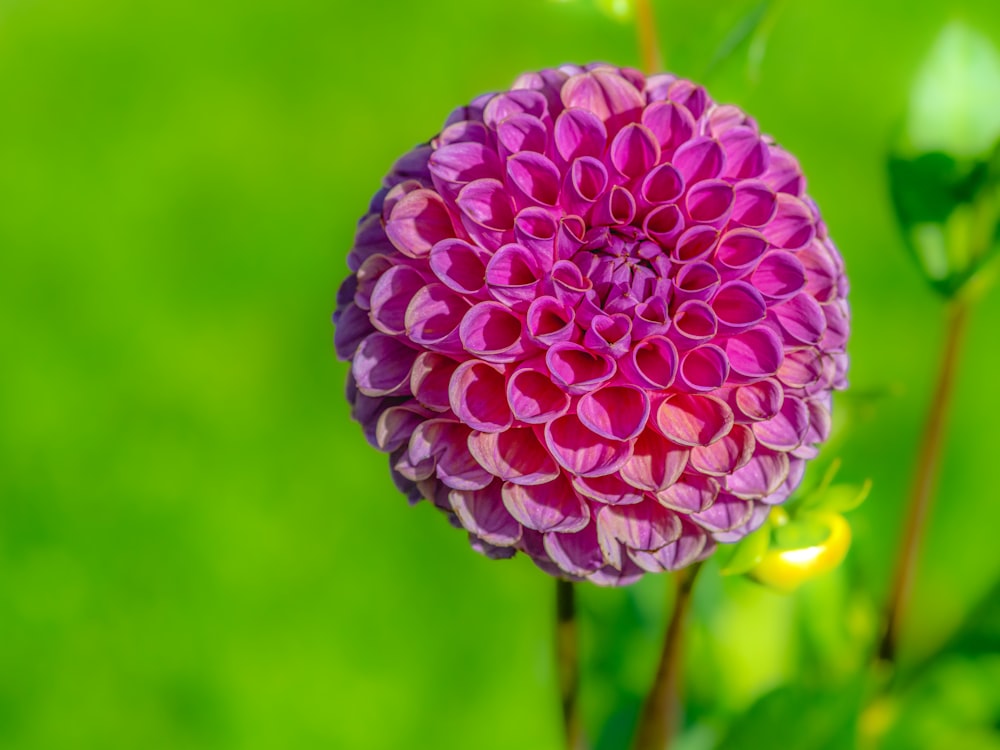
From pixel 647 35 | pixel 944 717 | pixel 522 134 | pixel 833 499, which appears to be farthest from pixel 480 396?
pixel 944 717

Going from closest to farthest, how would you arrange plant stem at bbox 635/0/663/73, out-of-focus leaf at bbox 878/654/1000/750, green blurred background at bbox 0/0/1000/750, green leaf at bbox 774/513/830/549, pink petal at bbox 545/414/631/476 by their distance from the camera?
1. pink petal at bbox 545/414/631/476
2. green leaf at bbox 774/513/830/549
3. plant stem at bbox 635/0/663/73
4. out-of-focus leaf at bbox 878/654/1000/750
5. green blurred background at bbox 0/0/1000/750

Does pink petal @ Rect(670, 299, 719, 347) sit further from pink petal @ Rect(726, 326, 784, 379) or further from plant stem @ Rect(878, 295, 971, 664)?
plant stem @ Rect(878, 295, 971, 664)

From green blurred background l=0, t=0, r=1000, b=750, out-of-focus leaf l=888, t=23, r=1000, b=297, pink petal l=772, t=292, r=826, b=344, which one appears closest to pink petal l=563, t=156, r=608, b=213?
pink petal l=772, t=292, r=826, b=344

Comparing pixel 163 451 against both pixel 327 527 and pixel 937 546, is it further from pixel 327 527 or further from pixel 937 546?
pixel 937 546

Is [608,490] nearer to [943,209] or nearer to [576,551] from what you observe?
[576,551]

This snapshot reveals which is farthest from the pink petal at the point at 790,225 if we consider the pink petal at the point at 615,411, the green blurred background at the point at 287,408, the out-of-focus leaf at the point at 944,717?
the out-of-focus leaf at the point at 944,717

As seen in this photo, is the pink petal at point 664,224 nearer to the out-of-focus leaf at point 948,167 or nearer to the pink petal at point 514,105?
the pink petal at point 514,105
